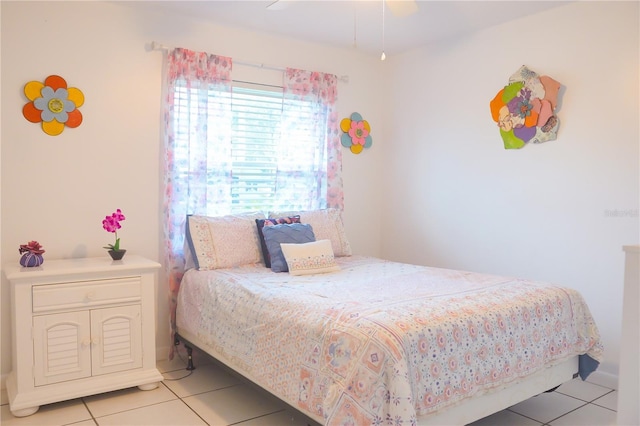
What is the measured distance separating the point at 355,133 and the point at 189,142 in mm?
1589

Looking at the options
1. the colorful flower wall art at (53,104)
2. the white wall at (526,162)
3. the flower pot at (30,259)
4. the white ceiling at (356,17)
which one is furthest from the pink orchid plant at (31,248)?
the white wall at (526,162)

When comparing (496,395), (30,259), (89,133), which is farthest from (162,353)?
(496,395)

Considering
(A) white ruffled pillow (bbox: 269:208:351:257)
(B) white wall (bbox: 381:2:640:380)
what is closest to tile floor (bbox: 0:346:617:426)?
(B) white wall (bbox: 381:2:640:380)

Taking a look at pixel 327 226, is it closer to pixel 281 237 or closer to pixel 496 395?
pixel 281 237

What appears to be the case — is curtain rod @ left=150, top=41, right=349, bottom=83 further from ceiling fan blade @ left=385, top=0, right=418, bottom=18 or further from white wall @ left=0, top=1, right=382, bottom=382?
ceiling fan blade @ left=385, top=0, right=418, bottom=18

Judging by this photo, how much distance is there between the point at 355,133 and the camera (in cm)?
465

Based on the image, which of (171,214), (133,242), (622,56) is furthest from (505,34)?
(133,242)

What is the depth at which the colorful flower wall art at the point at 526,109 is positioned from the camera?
3566 mm

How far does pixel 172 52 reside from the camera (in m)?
3.61

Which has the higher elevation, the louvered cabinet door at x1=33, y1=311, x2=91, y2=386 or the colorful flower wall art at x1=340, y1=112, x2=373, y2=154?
the colorful flower wall art at x1=340, y1=112, x2=373, y2=154

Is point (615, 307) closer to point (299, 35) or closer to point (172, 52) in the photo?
point (299, 35)

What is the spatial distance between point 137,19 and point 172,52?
1.01ft

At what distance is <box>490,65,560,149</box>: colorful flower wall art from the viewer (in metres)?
3.57

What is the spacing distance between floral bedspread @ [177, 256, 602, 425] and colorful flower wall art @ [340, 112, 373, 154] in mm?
1645
